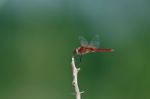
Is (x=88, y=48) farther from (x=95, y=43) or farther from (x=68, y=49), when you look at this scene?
(x=68, y=49)

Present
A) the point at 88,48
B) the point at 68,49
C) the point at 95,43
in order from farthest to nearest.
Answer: the point at 68,49
the point at 95,43
the point at 88,48

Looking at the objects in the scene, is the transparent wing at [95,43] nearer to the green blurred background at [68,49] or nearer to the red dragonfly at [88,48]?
the red dragonfly at [88,48]

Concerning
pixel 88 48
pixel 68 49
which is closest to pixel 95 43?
pixel 88 48

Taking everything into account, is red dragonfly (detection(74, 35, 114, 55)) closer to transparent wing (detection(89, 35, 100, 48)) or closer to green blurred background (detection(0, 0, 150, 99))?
transparent wing (detection(89, 35, 100, 48))

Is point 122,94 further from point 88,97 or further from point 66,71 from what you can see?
point 66,71

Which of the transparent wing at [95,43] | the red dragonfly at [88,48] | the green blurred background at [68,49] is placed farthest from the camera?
the green blurred background at [68,49]

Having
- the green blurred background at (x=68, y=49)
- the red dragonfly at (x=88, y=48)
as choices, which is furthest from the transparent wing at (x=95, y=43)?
the green blurred background at (x=68, y=49)

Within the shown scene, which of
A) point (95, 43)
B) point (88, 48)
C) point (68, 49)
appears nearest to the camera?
point (88, 48)

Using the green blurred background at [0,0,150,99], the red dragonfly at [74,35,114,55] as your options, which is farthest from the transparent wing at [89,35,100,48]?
the green blurred background at [0,0,150,99]
